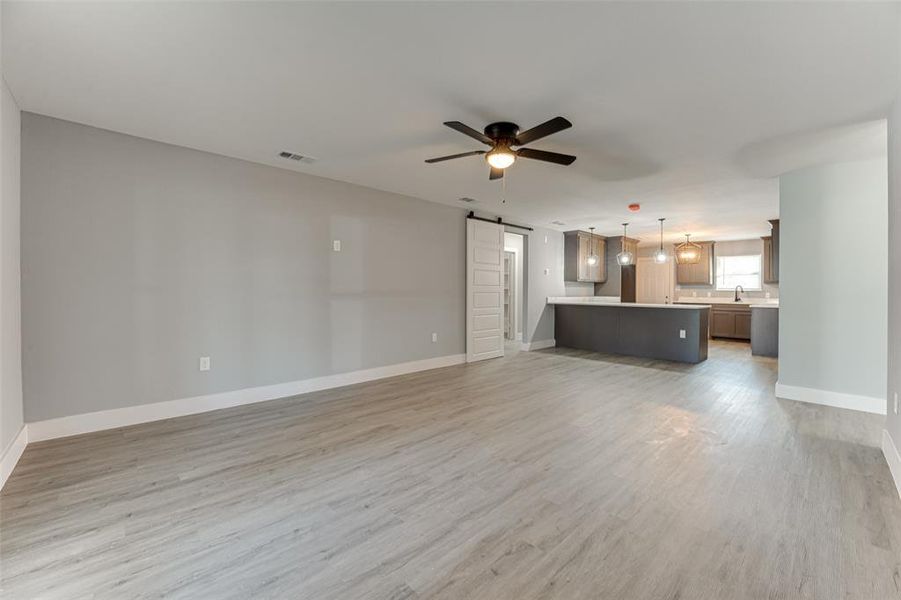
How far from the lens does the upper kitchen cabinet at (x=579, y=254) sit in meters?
8.23

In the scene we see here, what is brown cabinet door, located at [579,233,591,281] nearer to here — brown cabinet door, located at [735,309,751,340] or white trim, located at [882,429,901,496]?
brown cabinet door, located at [735,309,751,340]

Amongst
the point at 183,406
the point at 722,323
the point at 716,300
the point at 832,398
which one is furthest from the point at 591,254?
the point at 183,406

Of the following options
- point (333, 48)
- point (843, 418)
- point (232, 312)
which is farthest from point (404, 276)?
point (843, 418)

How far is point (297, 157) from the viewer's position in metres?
3.82

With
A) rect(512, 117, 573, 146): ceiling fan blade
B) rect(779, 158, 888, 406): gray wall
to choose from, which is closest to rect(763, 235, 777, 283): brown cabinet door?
rect(779, 158, 888, 406): gray wall

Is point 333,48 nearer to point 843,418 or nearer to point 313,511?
point 313,511

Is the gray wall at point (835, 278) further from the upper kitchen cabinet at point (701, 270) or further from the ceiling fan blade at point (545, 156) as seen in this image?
the upper kitchen cabinet at point (701, 270)

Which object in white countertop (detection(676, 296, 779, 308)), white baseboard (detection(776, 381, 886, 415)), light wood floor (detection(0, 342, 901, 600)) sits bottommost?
light wood floor (detection(0, 342, 901, 600))

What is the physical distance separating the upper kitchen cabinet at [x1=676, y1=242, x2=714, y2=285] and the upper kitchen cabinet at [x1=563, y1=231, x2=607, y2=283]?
261 cm

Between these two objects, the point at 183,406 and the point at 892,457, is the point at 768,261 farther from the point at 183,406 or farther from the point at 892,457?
the point at 183,406

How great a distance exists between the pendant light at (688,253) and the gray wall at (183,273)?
6988mm

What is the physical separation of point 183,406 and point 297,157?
2618mm

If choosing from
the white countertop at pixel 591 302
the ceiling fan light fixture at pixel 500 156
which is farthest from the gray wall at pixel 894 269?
the white countertop at pixel 591 302

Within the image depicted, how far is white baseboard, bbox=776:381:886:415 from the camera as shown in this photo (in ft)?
12.1
